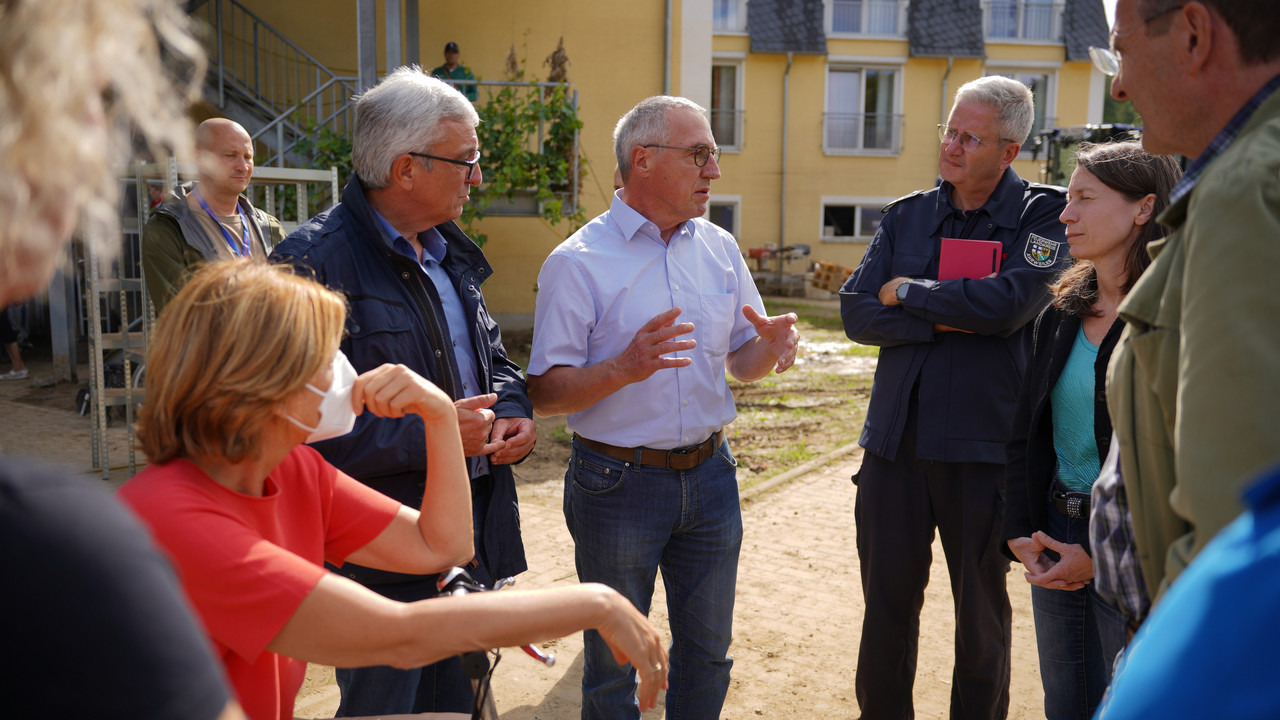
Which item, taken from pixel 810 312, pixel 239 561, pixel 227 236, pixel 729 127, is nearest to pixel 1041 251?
pixel 239 561

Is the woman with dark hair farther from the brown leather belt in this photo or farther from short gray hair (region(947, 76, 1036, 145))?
the brown leather belt

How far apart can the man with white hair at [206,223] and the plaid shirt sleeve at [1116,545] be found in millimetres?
4507

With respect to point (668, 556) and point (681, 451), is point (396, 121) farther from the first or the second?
point (668, 556)

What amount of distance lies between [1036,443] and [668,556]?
1257mm

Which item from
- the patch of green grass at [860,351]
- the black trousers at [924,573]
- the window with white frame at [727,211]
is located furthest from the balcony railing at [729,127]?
the black trousers at [924,573]

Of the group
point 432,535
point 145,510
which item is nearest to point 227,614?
point 145,510

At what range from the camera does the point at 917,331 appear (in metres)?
3.35

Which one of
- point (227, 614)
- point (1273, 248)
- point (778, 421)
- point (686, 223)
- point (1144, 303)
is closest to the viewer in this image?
point (1273, 248)

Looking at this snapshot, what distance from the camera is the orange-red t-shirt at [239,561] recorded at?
1.55m

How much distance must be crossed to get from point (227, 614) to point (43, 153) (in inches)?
34.5

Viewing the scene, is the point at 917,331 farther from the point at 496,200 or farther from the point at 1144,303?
the point at 496,200

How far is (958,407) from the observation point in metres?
3.26

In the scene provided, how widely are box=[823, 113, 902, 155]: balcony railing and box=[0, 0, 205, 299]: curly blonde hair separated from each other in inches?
1049

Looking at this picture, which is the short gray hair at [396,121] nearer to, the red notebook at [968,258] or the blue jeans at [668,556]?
the blue jeans at [668,556]
